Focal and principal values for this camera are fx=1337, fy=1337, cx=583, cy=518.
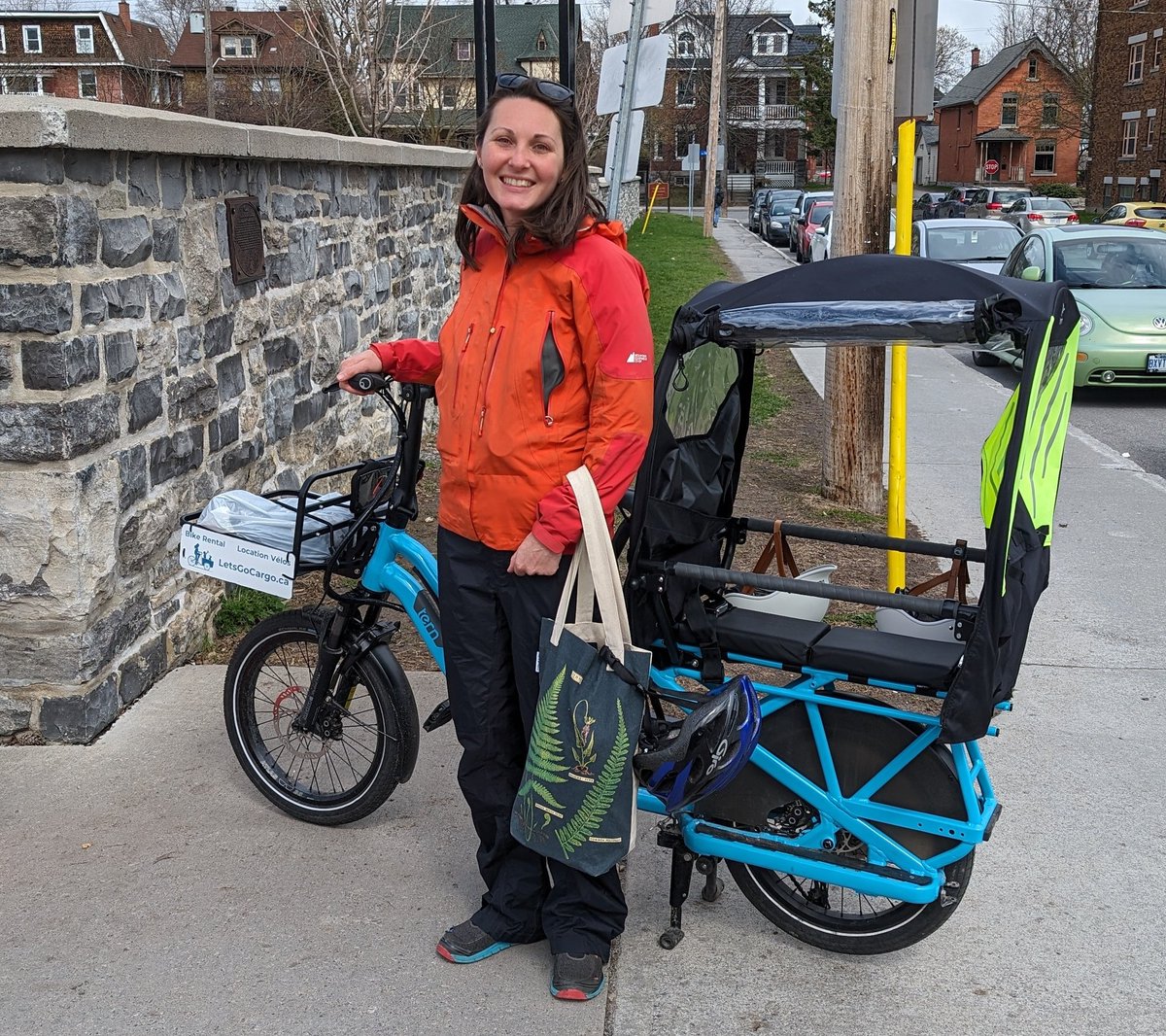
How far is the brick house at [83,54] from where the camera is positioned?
1800 inches

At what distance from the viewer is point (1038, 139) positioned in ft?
247

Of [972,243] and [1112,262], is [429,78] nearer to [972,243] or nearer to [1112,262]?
[972,243]

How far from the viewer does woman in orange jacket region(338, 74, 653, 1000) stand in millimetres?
3018

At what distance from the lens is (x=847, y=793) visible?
336 centimetres

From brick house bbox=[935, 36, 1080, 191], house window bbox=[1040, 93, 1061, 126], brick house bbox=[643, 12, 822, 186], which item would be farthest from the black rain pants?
brick house bbox=[935, 36, 1080, 191]

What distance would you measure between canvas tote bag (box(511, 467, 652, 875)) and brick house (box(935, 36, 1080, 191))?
74.7 m

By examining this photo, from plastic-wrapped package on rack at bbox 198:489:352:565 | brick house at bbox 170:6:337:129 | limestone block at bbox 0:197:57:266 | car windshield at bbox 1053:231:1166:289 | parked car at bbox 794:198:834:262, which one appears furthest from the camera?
parked car at bbox 794:198:834:262

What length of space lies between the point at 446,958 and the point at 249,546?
4.01ft

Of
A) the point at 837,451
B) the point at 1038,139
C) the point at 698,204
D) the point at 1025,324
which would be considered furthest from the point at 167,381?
the point at 1038,139

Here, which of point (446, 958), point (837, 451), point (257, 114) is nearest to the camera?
point (446, 958)

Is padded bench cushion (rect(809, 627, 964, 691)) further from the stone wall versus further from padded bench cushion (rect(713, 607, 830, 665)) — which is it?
the stone wall

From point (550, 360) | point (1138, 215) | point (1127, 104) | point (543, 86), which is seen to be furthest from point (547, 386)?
point (1127, 104)

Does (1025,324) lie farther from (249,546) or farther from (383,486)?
(249,546)

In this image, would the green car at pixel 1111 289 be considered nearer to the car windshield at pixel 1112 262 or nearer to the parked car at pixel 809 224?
the car windshield at pixel 1112 262
